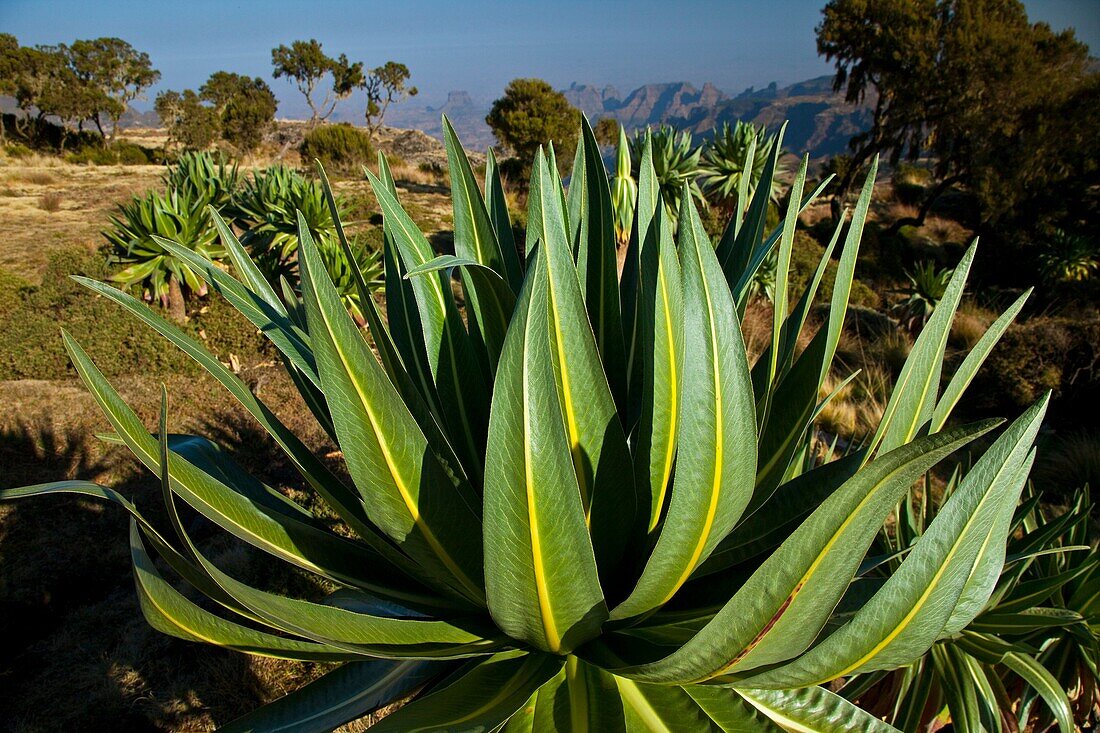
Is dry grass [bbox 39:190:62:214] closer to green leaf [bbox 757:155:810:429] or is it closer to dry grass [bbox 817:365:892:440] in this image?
dry grass [bbox 817:365:892:440]

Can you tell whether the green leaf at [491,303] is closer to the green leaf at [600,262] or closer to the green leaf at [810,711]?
the green leaf at [600,262]

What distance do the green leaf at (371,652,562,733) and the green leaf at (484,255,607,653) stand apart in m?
0.13

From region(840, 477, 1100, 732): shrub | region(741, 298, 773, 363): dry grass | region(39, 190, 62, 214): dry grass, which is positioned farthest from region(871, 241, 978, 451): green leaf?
region(39, 190, 62, 214): dry grass

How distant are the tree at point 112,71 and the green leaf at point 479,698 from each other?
118ft

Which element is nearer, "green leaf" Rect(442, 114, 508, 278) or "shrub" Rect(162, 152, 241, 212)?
"green leaf" Rect(442, 114, 508, 278)

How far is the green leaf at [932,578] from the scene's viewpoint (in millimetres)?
667

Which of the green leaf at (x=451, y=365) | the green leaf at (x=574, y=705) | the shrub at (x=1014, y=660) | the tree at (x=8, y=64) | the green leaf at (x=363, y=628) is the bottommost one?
the shrub at (x=1014, y=660)

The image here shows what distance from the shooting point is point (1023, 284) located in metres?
16.8

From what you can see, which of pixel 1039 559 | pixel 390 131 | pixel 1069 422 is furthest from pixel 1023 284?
pixel 390 131

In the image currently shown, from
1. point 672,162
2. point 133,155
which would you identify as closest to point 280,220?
point 672,162

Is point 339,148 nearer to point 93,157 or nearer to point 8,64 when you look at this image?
point 93,157

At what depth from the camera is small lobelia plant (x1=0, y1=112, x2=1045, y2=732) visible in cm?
66

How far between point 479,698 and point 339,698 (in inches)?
11.3

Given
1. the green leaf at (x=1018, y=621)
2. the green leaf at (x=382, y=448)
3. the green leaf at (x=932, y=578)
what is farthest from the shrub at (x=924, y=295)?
the green leaf at (x=382, y=448)
